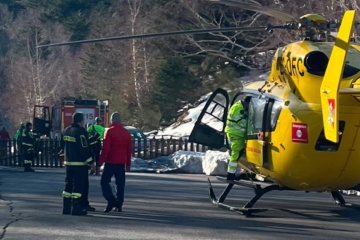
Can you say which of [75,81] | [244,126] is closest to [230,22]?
[244,126]

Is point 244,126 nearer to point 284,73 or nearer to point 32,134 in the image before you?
point 284,73

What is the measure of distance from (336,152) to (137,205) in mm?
4363

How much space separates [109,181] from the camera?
14.8 m

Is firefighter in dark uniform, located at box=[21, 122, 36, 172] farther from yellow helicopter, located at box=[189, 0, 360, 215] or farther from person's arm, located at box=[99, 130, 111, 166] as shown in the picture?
yellow helicopter, located at box=[189, 0, 360, 215]

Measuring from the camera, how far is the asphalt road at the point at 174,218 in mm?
12281

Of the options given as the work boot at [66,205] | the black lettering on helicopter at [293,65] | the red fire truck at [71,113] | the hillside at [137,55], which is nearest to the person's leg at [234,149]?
the black lettering on helicopter at [293,65]

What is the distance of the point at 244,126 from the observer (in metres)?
15.0

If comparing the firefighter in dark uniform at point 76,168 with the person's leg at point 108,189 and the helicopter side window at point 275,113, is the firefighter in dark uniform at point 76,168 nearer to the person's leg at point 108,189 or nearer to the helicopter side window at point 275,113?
the person's leg at point 108,189

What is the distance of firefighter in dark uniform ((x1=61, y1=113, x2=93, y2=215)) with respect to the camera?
14.3 metres

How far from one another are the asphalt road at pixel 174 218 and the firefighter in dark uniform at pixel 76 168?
0.90ft

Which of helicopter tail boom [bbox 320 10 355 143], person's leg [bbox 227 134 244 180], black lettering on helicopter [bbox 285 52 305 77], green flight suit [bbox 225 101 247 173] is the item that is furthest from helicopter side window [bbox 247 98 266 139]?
helicopter tail boom [bbox 320 10 355 143]

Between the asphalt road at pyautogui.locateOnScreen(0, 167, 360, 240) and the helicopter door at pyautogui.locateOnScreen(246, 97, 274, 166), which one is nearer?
the asphalt road at pyautogui.locateOnScreen(0, 167, 360, 240)

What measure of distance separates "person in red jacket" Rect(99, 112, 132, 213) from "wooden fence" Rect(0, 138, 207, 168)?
586 inches

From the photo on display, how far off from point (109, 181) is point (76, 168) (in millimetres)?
716
